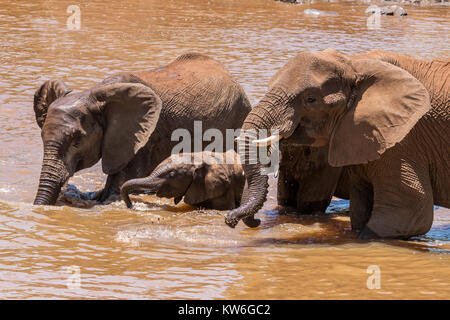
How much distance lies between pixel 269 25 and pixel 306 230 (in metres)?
14.8

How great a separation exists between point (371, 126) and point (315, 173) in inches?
54.1

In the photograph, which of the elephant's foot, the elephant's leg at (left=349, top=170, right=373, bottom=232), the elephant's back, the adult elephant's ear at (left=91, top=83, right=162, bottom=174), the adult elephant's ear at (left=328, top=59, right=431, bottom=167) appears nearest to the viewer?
the adult elephant's ear at (left=328, top=59, right=431, bottom=167)

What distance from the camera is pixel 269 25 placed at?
22031 millimetres

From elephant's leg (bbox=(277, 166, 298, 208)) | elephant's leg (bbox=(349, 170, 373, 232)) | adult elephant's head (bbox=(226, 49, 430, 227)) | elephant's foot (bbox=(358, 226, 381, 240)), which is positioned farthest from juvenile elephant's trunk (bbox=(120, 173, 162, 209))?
elephant's foot (bbox=(358, 226, 381, 240))

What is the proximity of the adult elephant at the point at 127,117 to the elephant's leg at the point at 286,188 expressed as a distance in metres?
1.16

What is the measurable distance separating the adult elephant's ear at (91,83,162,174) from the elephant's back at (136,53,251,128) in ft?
1.03

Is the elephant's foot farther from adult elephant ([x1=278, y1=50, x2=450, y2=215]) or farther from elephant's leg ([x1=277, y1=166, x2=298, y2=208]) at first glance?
elephant's leg ([x1=277, y1=166, x2=298, y2=208])

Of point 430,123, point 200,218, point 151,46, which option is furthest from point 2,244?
point 151,46

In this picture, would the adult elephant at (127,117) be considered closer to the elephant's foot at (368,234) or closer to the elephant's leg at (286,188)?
the elephant's leg at (286,188)

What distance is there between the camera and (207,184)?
8438 mm

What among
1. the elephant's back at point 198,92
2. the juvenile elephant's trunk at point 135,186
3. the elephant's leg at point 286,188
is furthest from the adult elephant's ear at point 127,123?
the elephant's leg at point 286,188

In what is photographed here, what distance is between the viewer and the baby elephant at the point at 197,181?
834 centimetres

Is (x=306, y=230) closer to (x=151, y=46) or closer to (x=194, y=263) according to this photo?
(x=194, y=263)

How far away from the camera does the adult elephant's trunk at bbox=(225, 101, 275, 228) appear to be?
651cm
